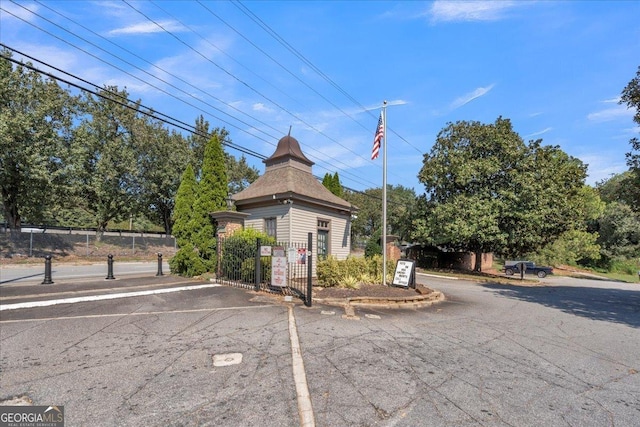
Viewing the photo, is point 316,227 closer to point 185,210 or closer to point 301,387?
point 185,210

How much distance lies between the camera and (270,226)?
52.9 feet

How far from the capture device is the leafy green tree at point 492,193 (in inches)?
822

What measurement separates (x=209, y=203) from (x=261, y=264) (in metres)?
4.44

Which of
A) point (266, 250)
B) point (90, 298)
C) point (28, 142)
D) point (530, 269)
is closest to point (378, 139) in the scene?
point (266, 250)

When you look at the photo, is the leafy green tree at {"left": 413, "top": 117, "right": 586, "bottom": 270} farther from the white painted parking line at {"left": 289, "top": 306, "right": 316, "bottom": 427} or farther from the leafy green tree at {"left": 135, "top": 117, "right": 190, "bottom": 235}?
the leafy green tree at {"left": 135, "top": 117, "right": 190, "bottom": 235}

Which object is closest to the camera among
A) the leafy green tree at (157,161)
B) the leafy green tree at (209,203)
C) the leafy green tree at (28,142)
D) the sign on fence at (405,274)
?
the sign on fence at (405,274)

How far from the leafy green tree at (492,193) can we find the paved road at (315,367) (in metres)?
13.1

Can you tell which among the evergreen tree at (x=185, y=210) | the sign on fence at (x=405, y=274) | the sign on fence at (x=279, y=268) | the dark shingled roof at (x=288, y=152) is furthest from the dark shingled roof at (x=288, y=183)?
the sign on fence at (x=405, y=274)

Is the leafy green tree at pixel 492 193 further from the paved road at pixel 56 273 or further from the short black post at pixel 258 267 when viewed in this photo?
the paved road at pixel 56 273

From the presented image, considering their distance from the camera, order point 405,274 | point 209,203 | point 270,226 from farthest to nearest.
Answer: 1. point 270,226
2. point 209,203
3. point 405,274

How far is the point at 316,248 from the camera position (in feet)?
54.3

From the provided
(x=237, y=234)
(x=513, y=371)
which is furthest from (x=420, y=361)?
(x=237, y=234)

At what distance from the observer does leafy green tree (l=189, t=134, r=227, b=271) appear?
14.2m

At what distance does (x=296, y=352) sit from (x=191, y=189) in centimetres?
1169
